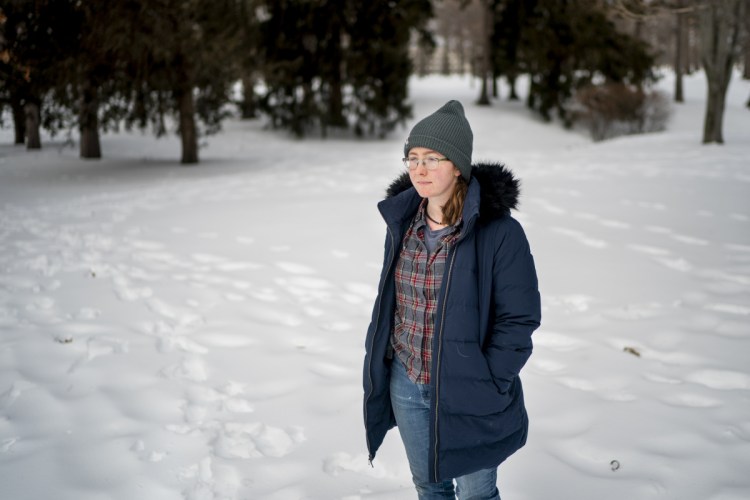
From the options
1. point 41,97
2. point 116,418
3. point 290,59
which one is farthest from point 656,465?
point 290,59

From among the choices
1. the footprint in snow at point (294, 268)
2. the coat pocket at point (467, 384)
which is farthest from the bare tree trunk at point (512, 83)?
the coat pocket at point (467, 384)

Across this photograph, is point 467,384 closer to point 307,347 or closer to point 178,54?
point 307,347

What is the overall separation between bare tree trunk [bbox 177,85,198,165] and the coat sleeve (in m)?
13.2

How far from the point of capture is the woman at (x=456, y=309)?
6.29 feet

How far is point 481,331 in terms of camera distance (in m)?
1.94

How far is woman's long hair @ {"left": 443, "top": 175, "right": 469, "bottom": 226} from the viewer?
201cm

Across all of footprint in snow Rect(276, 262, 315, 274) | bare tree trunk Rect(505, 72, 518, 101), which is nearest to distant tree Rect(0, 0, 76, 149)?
footprint in snow Rect(276, 262, 315, 274)

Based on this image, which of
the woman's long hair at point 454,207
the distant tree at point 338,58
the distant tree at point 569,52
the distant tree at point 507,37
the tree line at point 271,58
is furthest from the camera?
the distant tree at point 507,37

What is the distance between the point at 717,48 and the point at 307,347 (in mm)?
13667

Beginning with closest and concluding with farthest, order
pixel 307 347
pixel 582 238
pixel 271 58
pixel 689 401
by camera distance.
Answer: pixel 689 401 → pixel 307 347 → pixel 582 238 → pixel 271 58

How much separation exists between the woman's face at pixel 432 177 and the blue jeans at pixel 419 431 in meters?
0.65

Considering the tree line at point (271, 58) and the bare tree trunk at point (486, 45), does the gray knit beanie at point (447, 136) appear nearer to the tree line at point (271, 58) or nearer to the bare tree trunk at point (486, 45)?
the tree line at point (271, 58)

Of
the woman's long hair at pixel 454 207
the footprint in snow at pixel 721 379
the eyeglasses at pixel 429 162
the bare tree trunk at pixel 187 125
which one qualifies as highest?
the bare tree trunk at pixel 187 125

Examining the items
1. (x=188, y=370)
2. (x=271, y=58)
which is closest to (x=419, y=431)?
(x=188, y=370)
